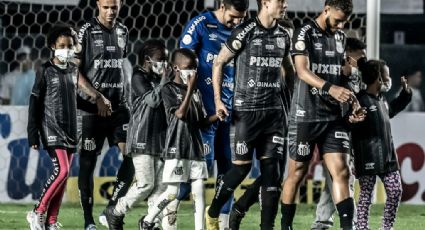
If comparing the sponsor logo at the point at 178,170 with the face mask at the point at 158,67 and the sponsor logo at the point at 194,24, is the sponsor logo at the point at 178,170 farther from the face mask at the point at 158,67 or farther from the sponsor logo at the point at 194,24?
the sponsor logo at the point at 194,24

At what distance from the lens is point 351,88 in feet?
36.8

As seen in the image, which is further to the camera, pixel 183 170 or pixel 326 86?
pixel 183 170

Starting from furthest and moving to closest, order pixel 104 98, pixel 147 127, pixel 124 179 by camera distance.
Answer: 1. pixel 124 179
2. pixel 104 98
3. pixel 147 127

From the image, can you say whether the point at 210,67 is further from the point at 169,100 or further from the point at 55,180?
the point at 55,180

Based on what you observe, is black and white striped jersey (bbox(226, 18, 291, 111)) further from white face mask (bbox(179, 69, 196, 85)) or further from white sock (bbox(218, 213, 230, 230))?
white sock (bbox(218, 213, 230, 230))

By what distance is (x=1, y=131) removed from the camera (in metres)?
15.7

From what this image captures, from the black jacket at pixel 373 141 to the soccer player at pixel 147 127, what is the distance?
151 cm

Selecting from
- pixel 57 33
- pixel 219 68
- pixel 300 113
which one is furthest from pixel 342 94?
pixel 57 33

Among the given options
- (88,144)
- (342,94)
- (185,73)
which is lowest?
(88,144)

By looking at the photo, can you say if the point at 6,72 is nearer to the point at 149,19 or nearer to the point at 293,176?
the point at 149,19

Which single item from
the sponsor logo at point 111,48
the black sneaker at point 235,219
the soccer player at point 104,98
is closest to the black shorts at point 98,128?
the soccer player at point 104,98

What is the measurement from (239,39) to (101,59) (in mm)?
1708

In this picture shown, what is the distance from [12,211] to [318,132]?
4547mm

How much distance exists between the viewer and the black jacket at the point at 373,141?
11547 mm
